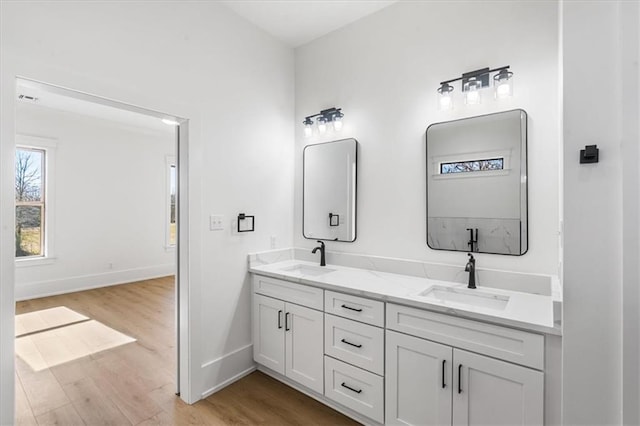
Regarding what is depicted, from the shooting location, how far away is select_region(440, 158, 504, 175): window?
2.03m

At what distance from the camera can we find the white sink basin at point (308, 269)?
2693mm

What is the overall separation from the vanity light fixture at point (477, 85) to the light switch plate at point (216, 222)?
1.80 metres

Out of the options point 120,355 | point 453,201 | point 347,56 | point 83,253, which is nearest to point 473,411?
point 453,201

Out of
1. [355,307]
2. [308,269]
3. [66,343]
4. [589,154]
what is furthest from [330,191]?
[66,343]

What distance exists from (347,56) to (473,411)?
2.67 meters

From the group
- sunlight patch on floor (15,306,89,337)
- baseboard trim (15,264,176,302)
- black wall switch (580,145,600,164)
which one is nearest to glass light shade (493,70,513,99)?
black wall switch (580,145,600,164)

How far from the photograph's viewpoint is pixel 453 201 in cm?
219

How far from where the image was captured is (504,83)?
1954mm

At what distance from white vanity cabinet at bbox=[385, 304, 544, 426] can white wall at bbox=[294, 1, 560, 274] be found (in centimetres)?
63

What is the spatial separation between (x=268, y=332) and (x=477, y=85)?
232cm

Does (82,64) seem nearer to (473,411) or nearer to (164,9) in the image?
(164,9)

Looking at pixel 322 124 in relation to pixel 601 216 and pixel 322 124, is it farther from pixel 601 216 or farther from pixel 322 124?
pixel 601 216

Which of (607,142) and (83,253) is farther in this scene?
(83,253)

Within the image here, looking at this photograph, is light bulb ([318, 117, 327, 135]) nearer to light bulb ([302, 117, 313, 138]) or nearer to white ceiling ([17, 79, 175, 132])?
light bulb ([302, 117, 313, 138])
